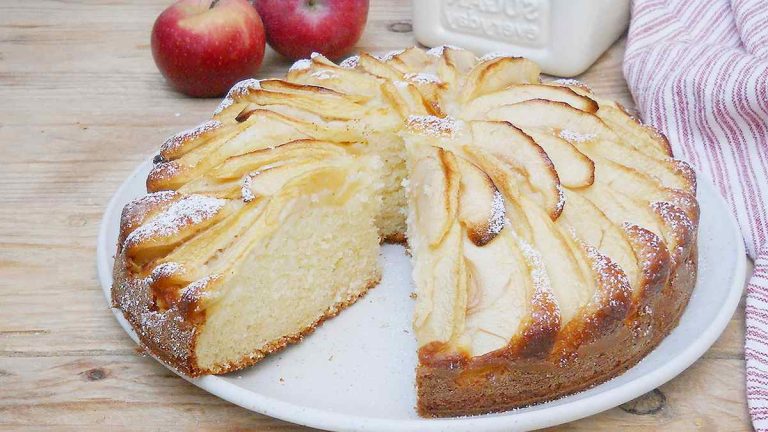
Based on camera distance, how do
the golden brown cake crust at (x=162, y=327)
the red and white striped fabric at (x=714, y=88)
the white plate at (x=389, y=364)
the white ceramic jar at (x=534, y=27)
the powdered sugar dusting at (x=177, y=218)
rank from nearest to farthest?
the white plate at (x=389, y=364), the golden brown cake crust at (x=162, y=327), the powdered sugar dusting at (x=177, y=218), the red and white striped fabric at (x=714, y=88), the white ceramic jar at (x=534, y=27)

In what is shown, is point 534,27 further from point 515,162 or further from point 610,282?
point 610,282

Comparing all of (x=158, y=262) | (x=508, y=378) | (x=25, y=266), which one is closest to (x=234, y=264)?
(x=158, y=262)

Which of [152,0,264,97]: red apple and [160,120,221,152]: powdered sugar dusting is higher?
[160,120,221,152]: powdered sugar dusting

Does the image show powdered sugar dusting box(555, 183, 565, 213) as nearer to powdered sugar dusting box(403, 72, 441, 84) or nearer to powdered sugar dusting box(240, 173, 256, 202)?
powdered sugar dusting box(403, 72, 441, 84)

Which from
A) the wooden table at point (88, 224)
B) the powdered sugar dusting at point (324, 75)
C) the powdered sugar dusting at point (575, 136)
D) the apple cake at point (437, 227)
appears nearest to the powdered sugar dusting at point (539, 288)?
the apple cake at point (437, 227)

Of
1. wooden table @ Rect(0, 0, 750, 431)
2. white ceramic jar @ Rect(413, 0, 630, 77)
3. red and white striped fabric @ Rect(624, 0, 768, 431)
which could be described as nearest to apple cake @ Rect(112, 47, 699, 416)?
wooden table @ Rect(0, 0, 750, 431)

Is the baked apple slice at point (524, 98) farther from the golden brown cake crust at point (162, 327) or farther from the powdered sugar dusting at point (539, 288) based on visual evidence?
the golden brown cake crust at point (162, 327)

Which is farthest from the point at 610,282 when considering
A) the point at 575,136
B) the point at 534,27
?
the point at 534,27
